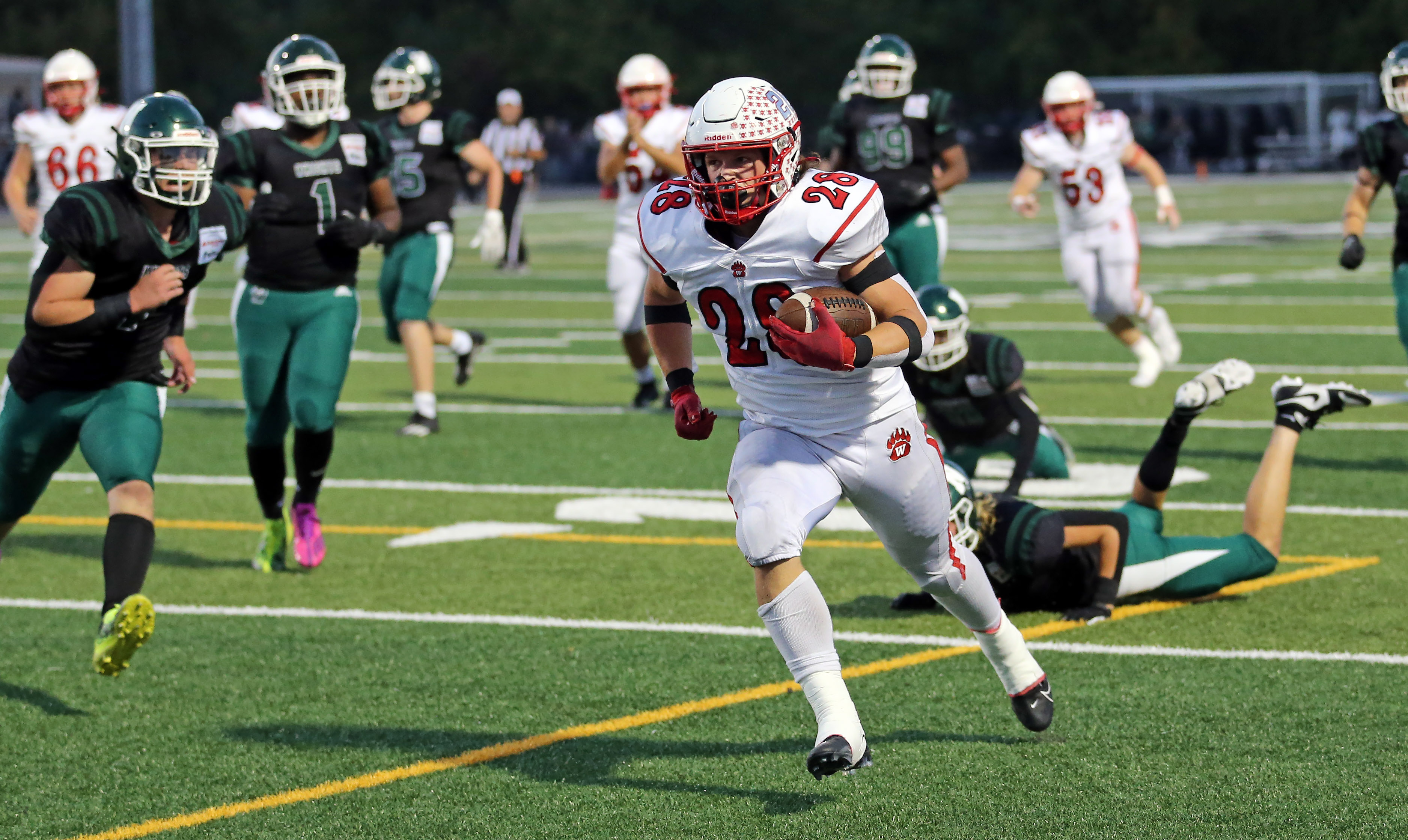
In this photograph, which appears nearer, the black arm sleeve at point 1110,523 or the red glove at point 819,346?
the red glove at point 819,346

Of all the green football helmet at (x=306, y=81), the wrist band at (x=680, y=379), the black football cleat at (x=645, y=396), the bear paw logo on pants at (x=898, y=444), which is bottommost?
the black football cleat at (x=645, y=396)

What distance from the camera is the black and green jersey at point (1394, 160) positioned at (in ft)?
26.8

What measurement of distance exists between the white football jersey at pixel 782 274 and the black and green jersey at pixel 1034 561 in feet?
4.96

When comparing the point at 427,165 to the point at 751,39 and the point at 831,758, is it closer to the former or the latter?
the point at 831,758

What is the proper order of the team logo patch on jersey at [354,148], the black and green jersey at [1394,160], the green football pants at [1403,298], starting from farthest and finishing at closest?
the black and green jersey at [1394,160]
the green football pants at [1403,298]
the team logo patch on jersey at [354,148]

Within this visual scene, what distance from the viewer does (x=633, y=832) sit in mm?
4125

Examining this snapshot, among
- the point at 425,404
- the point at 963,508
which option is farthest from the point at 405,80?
the point at 963,508

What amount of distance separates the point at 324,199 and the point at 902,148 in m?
4.20

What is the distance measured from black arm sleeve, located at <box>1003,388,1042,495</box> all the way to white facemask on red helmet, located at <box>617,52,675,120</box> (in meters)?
3.95

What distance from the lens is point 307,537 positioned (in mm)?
7035

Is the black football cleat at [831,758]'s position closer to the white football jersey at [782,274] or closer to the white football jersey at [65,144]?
the white football jersey at [782,274]

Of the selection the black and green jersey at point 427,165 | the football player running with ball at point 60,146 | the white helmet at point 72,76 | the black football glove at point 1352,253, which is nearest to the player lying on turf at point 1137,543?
the black football glove at point 1352,253

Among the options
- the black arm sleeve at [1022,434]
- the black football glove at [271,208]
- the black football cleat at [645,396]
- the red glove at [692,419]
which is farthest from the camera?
the black football cleat at [645,396]

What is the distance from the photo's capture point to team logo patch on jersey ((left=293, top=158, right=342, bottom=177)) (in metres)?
7.11
